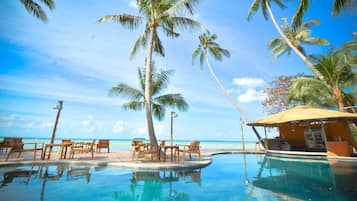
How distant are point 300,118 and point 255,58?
27.8ft

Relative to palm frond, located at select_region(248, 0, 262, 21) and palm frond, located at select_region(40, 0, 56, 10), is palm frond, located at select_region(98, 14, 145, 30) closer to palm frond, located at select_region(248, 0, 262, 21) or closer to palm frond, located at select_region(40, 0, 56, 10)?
palm frond, located at select_region(40, 0, 56, 10)

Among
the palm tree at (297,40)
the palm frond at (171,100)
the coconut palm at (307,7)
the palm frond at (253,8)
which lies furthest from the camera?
the palm tree at (297,40)

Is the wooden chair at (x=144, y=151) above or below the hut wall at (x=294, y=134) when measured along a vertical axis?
below

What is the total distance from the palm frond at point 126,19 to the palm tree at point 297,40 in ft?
43.8

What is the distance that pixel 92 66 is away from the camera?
36.8 feet

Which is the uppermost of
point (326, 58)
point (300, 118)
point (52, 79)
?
point (326, 58)

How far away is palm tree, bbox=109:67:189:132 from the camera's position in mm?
8586

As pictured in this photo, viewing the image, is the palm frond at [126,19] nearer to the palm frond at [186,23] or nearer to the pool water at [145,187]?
the palm frond at [186,23]

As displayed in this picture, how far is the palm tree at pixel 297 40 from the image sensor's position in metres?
14.8

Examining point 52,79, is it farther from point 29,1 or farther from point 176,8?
point 176,8

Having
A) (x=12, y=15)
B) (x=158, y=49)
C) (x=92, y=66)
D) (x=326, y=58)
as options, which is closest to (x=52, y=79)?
(x=92, y=66)

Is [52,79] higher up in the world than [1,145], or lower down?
higher up

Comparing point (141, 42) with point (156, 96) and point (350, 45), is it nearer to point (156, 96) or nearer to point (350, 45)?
point (156, 96)

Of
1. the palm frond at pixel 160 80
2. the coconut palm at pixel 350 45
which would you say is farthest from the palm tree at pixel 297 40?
the palm frond at pixel 160 80
